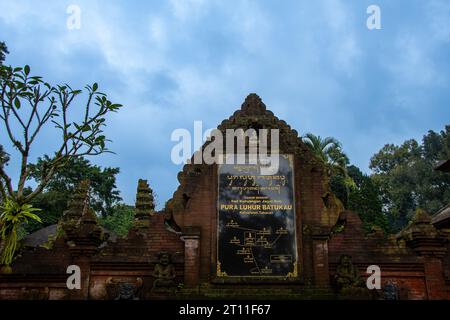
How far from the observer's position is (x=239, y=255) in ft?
34.5

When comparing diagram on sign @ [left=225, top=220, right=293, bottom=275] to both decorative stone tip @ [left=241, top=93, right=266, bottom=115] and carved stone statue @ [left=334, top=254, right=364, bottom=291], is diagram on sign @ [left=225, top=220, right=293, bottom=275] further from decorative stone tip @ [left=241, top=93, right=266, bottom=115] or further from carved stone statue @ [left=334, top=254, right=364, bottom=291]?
decorative stone tip @ [left=241, top=93, right=266, bottom=115]

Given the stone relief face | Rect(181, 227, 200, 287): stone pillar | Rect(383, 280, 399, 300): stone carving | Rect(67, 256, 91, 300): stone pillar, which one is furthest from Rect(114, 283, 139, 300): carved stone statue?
Rect(383, 280, 399, 300): stone carving

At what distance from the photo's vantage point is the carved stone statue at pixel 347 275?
10273 mm

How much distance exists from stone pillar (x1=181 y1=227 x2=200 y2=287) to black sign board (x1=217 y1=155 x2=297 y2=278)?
1.67 ft

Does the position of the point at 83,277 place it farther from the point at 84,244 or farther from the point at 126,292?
the point at 126,292

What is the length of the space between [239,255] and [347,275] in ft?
8.42

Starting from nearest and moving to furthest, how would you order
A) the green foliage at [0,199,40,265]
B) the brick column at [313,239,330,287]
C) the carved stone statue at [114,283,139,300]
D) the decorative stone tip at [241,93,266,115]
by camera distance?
the green foliage at [0,199,40,265]
the carved stone statue at [114,283,139,300]
the brick column at [313,239,330,287]
the decorative stone tip at [241,93,266,115]

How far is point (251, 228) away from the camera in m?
10.8

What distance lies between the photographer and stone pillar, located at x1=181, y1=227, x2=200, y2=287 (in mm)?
10336

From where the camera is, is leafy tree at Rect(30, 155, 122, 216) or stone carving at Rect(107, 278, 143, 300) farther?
leafy tree at Rect(30, 155, 122, 216)

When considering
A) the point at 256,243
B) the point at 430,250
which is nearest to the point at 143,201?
the point at 256,243

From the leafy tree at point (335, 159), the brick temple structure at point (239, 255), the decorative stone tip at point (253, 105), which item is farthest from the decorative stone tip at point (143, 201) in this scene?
the leafy tree at point (335, 159)

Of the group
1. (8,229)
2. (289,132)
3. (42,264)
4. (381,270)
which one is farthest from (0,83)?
(381,270)
